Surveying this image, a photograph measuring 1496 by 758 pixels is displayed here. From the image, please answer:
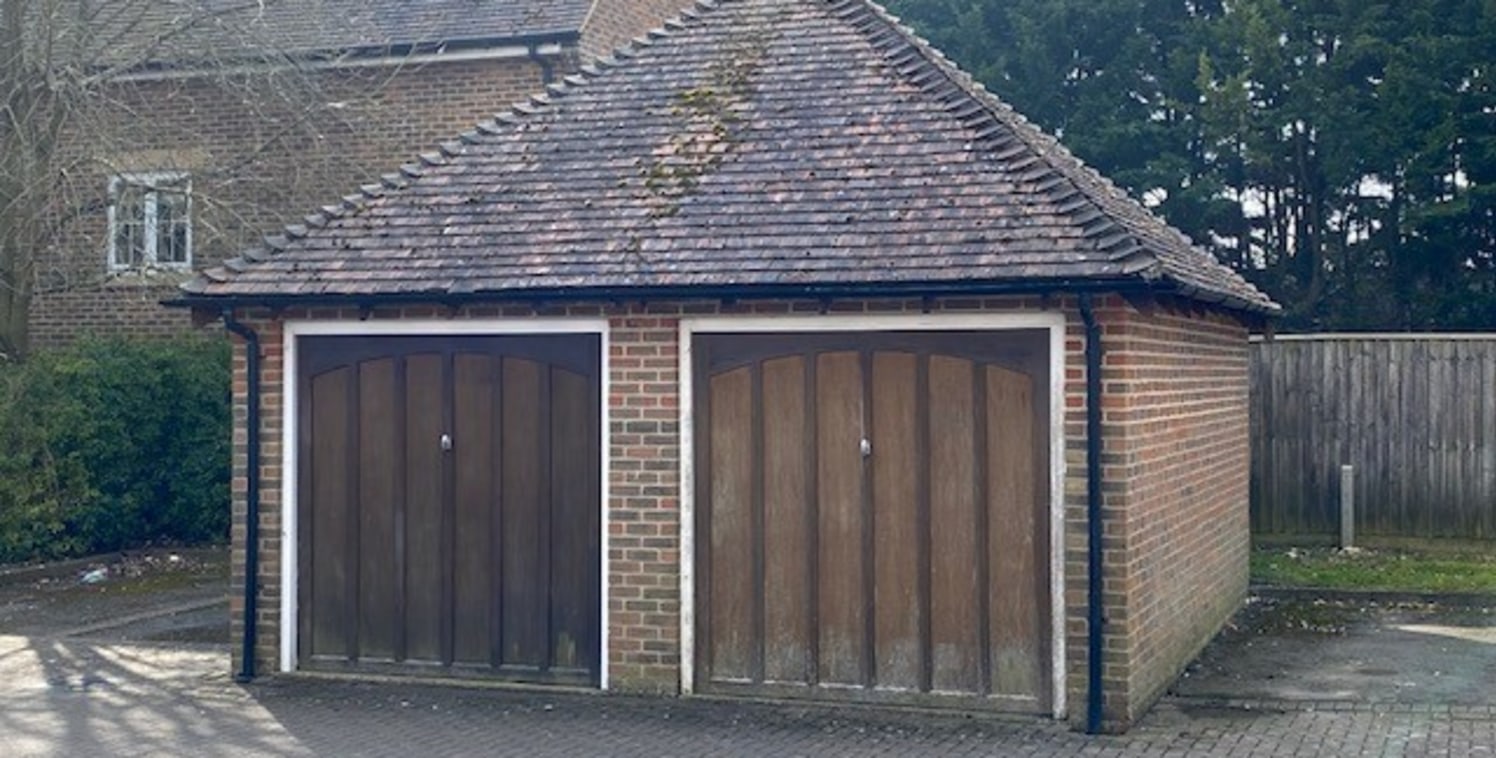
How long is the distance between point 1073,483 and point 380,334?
447cm

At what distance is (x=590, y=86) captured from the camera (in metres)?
12.1

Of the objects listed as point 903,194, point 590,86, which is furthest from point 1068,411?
point 590,86

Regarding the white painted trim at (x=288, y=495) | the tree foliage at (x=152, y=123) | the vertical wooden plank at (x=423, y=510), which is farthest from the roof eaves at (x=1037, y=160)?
the tree foliage at (x=152, y=123)

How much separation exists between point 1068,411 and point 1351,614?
554 cm

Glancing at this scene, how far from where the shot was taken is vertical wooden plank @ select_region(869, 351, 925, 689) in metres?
9.69

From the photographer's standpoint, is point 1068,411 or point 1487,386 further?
point 1487,386

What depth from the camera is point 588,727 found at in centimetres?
935

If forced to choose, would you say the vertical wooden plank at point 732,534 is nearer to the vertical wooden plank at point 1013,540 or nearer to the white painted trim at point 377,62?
the vertical wooden plank at point 1013,540

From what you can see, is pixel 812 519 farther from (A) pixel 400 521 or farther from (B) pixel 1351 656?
(B) pixel 1351 656

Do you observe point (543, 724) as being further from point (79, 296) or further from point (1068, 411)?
point (79, 296)

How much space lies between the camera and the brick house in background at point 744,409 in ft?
30.7

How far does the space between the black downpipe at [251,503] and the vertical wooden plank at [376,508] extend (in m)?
0.69

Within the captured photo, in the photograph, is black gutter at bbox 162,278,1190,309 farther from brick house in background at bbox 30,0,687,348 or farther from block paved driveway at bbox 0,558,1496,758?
brick house in background at bbox 30,0,687,348

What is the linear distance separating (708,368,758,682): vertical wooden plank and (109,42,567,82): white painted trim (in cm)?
875
